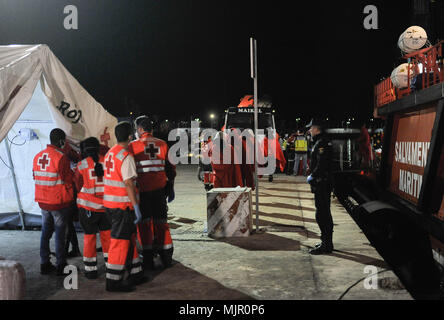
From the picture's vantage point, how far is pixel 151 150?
5695 millimetres

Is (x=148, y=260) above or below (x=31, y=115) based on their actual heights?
below

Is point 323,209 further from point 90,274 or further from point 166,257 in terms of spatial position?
point 90,274

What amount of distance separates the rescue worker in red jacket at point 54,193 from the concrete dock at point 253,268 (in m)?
0.30

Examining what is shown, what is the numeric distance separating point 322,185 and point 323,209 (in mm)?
365

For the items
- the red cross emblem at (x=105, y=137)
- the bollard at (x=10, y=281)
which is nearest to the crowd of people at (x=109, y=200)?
the bollard at (x=10, y=281)

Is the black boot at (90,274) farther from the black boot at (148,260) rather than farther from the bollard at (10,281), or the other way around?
the bollard at (10,281)

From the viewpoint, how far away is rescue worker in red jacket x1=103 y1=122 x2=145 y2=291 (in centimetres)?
477

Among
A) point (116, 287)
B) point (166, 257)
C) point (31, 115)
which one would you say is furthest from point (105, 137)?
point (116, 287)

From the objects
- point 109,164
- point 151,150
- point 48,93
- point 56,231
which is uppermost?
point 48,93

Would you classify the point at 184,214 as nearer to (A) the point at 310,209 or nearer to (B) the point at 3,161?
(A) the point at 310,209

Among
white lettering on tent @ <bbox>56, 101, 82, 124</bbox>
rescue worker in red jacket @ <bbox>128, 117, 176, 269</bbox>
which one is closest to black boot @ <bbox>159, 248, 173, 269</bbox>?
rescue worker in red jacket @ <bbox>128, 117, 176, 269</bbox>
